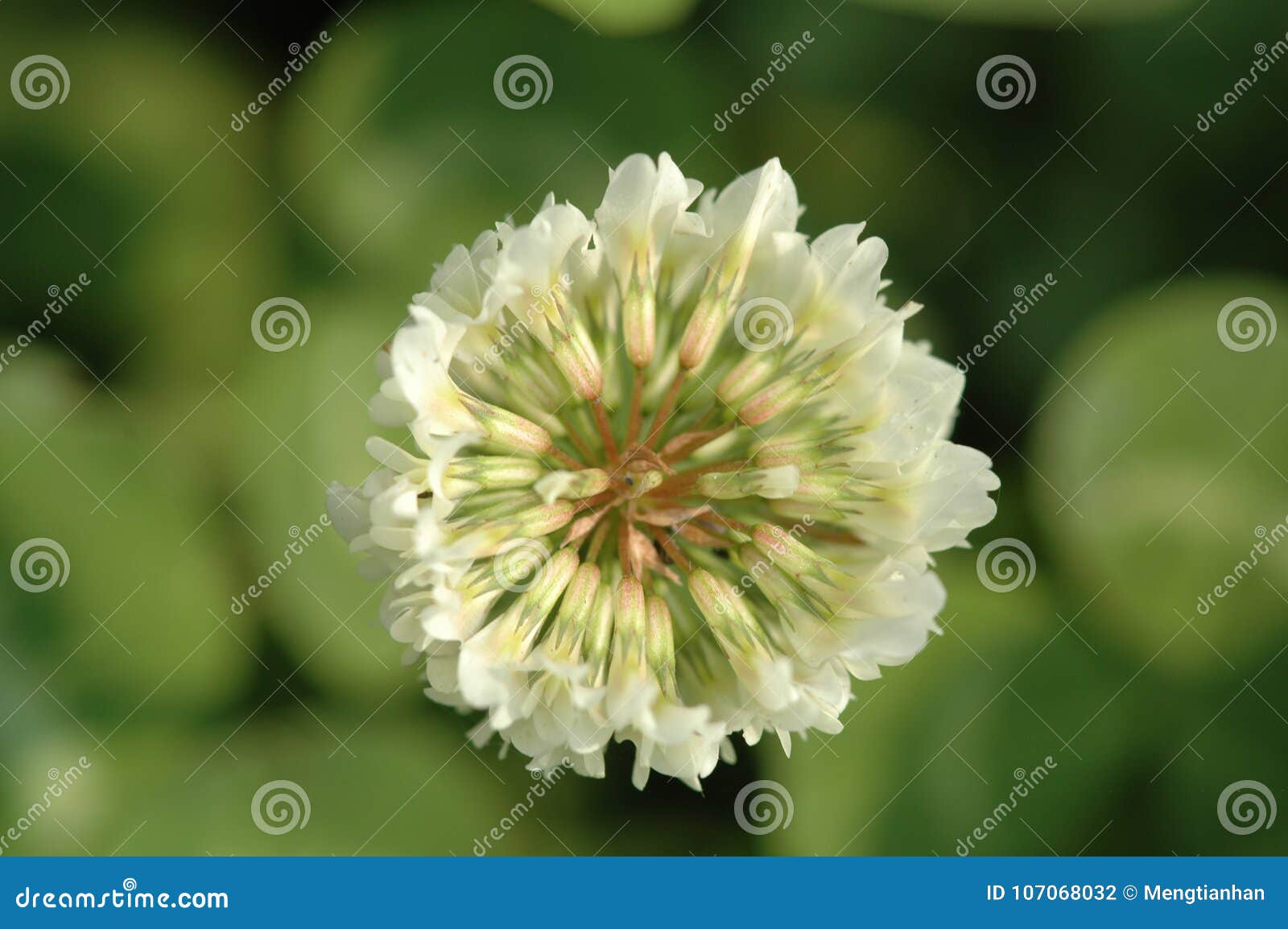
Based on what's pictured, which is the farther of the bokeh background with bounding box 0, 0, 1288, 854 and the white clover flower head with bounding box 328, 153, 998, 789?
the bokeh background with bounding box 0, 0, 1288, 854

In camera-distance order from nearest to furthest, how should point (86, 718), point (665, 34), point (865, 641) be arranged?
point (865, 641) < point (665, 34) < point (86, 718)

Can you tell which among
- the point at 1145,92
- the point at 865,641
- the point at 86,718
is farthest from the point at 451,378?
the point at 1145,92

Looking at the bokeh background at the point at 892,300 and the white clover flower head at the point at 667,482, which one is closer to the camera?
the white clover flower head at the point at 667,482

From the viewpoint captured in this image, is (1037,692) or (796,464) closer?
(796,464)

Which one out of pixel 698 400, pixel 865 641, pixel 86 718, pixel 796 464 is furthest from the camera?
pixel 86 718

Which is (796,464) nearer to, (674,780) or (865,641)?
(865,641)
